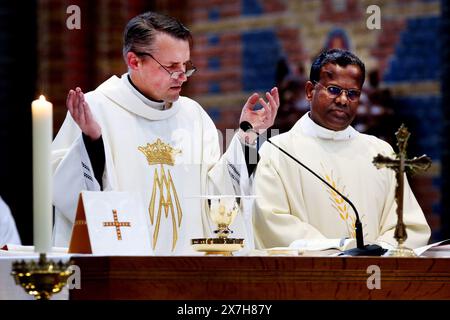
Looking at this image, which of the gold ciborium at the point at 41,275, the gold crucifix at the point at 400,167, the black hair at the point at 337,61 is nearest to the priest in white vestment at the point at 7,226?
the black hair at the point at 337,61

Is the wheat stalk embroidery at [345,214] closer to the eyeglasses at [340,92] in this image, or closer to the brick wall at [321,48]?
the eyeglasses at [340,92]

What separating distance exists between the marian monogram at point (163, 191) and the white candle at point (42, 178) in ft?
6.79

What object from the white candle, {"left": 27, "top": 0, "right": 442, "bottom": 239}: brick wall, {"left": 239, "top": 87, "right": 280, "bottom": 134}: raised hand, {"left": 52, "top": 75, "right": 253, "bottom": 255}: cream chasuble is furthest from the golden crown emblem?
{"left": 27, "top": 0, "right": 442, "bottom": 239}: brick wall

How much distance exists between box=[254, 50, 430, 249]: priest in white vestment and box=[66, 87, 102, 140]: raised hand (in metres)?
1.03

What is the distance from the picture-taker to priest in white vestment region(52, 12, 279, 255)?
5.05 m

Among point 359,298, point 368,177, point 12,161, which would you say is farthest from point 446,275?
point 12,161

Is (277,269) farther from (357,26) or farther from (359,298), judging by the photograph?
(357,26)

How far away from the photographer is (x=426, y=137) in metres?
8.27

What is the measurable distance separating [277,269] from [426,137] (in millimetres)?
4924

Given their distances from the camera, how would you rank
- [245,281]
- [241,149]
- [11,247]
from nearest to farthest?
[245,281] → [11,247] → [241,149]

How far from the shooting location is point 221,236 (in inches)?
164

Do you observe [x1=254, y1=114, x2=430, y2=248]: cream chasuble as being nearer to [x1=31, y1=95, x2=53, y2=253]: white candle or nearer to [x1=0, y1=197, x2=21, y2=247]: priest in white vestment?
[x1=31, y1=95, x2=53, y2=253]: white candle
